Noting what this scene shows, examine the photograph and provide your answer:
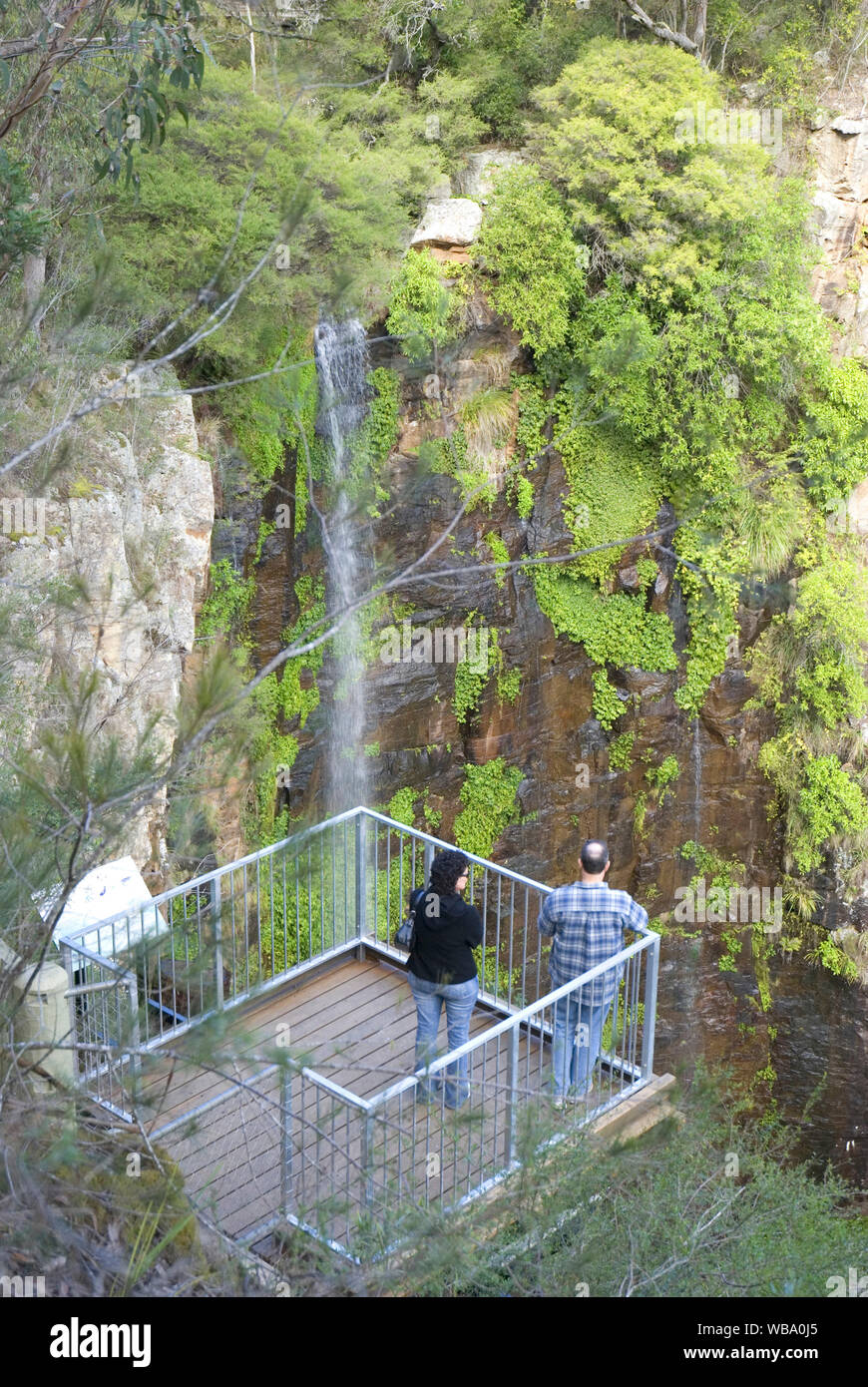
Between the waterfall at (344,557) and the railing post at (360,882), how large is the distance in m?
5.77

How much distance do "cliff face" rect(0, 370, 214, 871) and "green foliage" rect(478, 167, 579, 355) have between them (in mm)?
3953

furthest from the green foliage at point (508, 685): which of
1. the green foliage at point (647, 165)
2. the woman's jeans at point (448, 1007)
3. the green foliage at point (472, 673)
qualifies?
the woman's jeans at point (448, 1007)

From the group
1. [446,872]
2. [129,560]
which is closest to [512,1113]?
[446,872]

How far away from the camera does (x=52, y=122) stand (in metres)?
9.91

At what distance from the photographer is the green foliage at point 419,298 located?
12820 mm

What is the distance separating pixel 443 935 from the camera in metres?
6.17

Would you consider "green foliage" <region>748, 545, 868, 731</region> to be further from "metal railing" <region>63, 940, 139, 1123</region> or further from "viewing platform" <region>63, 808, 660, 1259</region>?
"metal railing" <region>63, 940, 139, 1123</region>

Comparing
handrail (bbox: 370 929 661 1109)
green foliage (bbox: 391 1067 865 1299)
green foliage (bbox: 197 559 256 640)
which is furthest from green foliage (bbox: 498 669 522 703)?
green foliage (bbox: 391 1067 865 1299)

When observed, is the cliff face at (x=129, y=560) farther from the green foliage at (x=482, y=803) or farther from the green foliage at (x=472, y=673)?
the green foliage at (x=482, y=803)

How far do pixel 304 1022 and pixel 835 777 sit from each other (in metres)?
9.17

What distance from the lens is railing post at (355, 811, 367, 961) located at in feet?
24.8

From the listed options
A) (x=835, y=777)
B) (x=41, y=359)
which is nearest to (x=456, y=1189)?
(x=41, y=359)

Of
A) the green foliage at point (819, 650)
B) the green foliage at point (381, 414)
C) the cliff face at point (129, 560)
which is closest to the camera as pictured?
the cliff face at point (129, 560)

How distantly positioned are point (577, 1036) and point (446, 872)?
1083 millimetres
